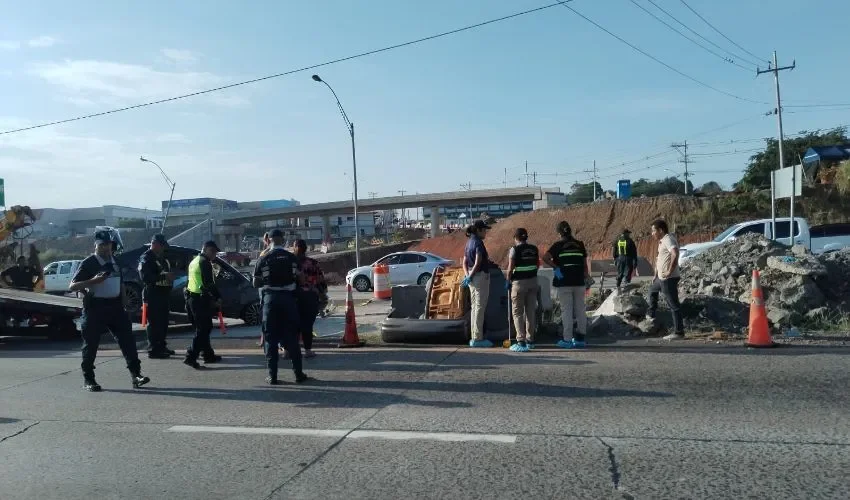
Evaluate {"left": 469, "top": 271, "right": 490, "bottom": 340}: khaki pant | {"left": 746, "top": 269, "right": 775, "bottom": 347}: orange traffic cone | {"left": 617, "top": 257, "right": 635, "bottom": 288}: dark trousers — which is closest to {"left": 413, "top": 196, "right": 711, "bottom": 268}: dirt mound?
{"left": 617, "top": 257, "right": 635, "bottom": 288}: dark trousers

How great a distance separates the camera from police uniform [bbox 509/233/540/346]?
1015 cm

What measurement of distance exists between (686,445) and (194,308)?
272 inches

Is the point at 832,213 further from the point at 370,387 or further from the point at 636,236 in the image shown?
the point at 370,387

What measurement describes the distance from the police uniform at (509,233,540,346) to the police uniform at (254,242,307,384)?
3.23m

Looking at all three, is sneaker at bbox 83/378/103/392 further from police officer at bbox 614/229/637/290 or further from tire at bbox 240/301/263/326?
police officer at bbox 614/229/637/290

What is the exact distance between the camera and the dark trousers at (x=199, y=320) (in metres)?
10.0

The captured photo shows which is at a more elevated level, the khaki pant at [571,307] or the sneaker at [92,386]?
the khaki pant at [571,307]

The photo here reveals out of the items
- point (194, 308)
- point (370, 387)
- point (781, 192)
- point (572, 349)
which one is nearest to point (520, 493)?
point (370, 387)

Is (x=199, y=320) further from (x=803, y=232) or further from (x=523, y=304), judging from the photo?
(x=803, y=232)

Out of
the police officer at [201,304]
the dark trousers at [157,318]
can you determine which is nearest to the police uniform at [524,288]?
the police officer at [201,304]

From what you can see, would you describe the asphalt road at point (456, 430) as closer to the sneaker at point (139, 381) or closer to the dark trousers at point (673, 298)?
the sneaker at point (139, 381)

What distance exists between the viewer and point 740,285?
13938 mm

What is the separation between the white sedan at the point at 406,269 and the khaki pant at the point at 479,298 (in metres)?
16.2

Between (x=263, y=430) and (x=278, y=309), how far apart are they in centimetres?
216
